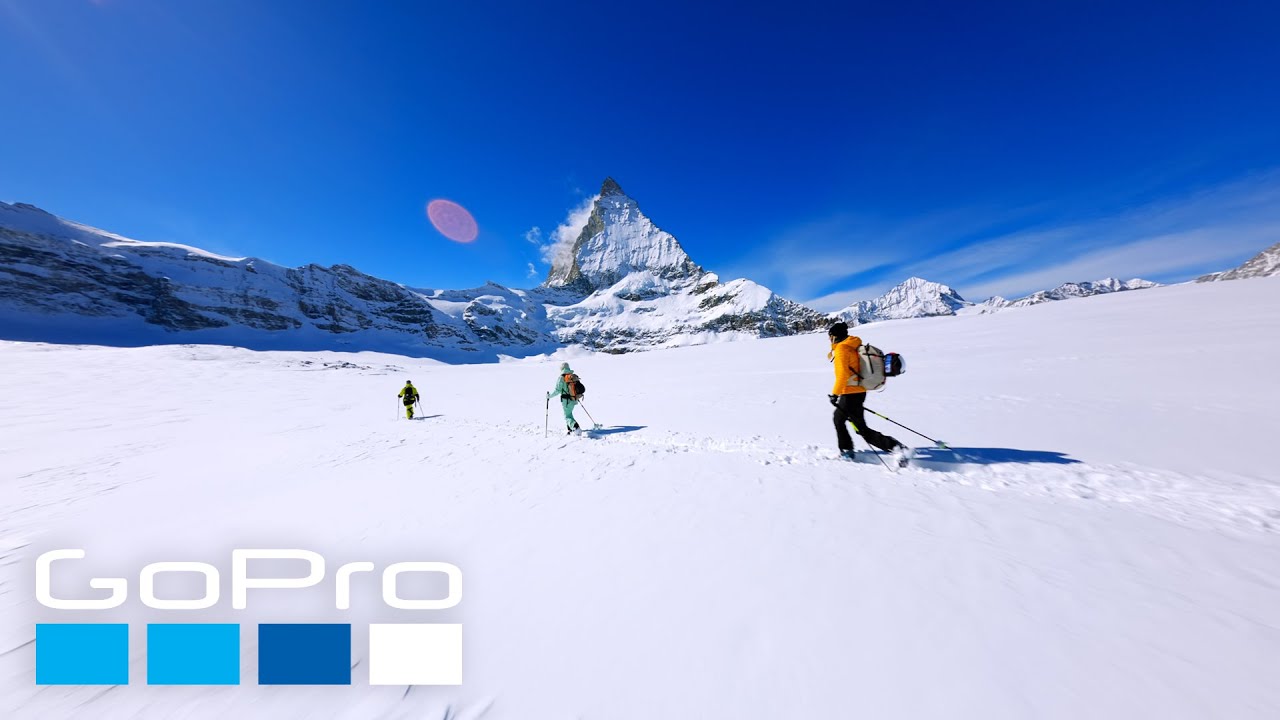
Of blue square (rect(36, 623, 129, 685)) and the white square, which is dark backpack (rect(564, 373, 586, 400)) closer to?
the white square

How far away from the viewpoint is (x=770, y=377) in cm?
1645

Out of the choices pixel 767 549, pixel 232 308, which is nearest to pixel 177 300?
pixel 232 308

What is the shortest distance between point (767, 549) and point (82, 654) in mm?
5667

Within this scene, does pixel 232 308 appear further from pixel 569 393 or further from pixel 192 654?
pixel 192 654

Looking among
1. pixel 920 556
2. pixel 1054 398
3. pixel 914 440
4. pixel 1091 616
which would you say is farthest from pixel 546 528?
pixel 1054 398

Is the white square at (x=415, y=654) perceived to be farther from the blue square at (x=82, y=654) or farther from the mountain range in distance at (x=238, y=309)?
the mountain range in distance at (x=238, y=309)

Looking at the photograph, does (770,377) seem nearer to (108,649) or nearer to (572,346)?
(108,649)

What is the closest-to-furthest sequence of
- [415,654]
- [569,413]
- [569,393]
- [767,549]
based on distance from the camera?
[415,654]
[767,549]
[569,413]
[569,393]

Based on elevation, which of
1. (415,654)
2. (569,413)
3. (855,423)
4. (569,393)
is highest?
(569,393)

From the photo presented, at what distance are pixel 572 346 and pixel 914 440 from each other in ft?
501

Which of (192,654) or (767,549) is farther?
(767,549)

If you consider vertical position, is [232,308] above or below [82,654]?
above

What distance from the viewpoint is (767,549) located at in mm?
3633

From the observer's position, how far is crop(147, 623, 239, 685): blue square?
2689 millimetres
